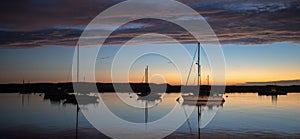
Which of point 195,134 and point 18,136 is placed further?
point 195,134

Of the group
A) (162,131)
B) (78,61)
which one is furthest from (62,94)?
(162,131)

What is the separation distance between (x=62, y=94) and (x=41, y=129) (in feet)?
185

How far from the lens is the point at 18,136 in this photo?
73.9 feet

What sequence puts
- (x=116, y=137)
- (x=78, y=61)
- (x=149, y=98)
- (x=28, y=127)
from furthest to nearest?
(x=149, y=98) → (x=78, y=61) → (x=28, y=127) → (x=116, y=137)

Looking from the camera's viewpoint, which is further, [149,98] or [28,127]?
[149,98]

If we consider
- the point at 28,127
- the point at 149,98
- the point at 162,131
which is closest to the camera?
the point at 162,131

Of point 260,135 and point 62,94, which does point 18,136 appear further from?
point 62,94

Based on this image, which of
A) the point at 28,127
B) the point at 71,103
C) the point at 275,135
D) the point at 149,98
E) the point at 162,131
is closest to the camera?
the point at 275,135

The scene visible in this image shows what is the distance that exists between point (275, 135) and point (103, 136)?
414 inches

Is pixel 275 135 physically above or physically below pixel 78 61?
below

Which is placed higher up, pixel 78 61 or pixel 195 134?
pixel 78 61

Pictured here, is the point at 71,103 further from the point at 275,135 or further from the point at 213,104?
the point at 275,135

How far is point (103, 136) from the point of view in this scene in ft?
72.6

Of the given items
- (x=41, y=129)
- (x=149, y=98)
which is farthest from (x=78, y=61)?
(x=41, y=129)
